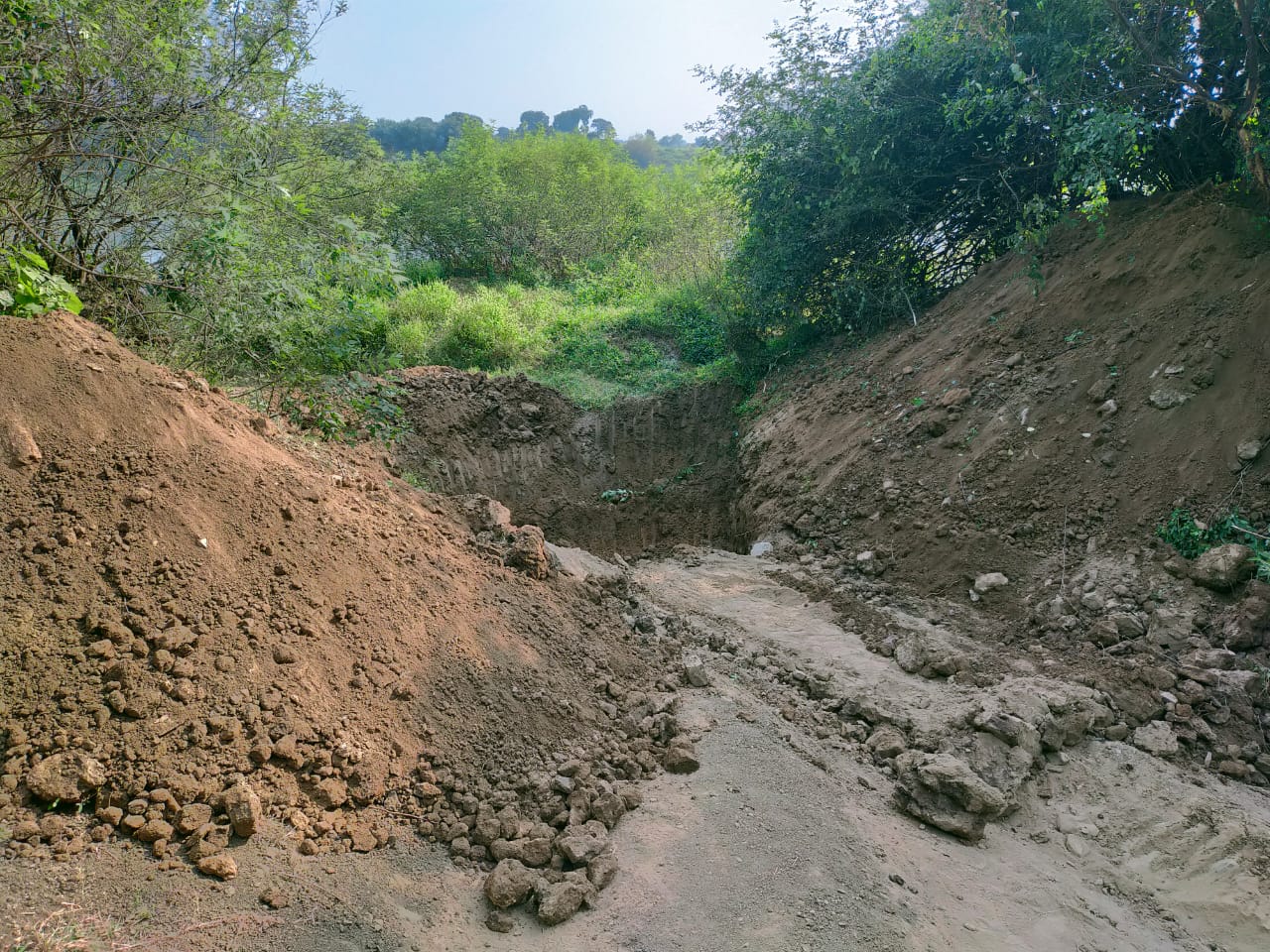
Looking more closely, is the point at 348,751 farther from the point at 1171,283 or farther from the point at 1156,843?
the point at 1171,283

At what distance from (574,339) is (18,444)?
819 cm

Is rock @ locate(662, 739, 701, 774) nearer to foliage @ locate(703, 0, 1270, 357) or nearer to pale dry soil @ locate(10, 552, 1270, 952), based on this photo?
pale dry soil @ locate(10, 552, 1270, 952)

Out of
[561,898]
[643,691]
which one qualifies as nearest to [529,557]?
[643,691]

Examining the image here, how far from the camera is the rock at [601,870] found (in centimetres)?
247

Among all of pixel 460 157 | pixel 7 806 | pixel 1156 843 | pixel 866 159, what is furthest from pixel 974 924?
pixel 460 157

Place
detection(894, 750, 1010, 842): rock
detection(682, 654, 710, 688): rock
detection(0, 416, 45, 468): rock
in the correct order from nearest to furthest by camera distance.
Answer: detection(0, 416, 45, 468): rock < detection(894, 750, 1010, 842): rock < detection(682, 654, 710, 688): rock

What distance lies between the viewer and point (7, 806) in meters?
2.07

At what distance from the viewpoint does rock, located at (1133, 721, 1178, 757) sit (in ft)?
11.7

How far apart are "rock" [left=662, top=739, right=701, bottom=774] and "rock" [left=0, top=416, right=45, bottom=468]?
2609 millimetres

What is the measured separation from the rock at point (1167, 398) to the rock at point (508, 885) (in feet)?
16.1

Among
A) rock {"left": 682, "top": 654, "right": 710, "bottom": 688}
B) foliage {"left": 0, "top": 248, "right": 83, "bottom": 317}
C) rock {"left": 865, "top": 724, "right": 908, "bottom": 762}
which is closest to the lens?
foliage {"left": 0, "top": 248, "right": 83, "bottom": 317}

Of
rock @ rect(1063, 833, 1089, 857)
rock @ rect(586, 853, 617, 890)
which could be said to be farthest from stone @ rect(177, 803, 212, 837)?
rock @ rect(1063, 833, 1089, 857)

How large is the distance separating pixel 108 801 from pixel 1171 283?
6.77 metres

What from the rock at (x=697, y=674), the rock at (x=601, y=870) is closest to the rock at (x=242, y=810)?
the rock at (x=601, y=870)
